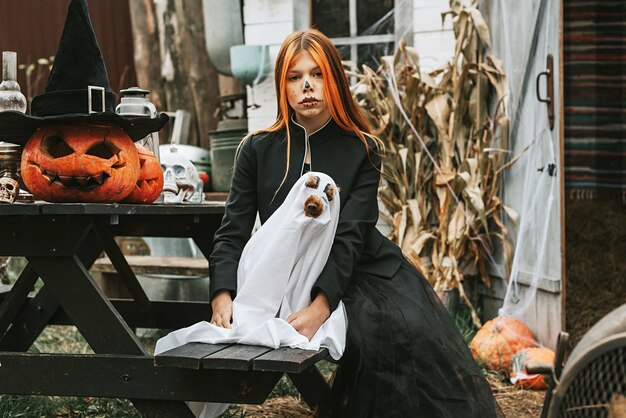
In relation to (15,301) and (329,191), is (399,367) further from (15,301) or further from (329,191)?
(15,301)

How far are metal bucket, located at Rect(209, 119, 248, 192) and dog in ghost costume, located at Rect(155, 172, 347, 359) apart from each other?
3424 mm

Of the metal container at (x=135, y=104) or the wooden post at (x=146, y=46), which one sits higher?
the wooden post at (x=146, y=46)

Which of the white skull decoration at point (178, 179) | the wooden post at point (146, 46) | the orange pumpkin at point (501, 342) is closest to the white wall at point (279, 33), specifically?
the wooden post at point (146, 46)

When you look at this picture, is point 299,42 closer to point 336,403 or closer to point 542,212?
point 336,403

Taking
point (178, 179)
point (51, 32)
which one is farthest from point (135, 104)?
point (51, 32)

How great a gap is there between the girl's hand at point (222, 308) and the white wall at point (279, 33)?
10.3 feet

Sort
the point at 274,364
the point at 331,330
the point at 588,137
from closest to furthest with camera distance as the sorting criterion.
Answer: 1. the point at 274,364
2. the point at 331,330
3. the point at 588,137

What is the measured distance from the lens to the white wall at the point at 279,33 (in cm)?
535

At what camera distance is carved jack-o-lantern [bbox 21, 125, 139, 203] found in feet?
8.73

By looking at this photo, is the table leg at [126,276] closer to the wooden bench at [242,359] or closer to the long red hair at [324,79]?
the long red hair at [324,79]

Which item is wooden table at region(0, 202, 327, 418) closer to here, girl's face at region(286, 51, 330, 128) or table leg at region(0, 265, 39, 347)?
girl's face at region(286, 51, 330, 128)

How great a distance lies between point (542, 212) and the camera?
4.36m

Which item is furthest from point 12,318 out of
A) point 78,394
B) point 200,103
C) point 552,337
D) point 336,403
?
point 200,103

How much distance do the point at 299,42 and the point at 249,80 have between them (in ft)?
9.85
